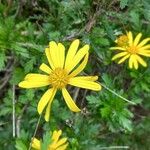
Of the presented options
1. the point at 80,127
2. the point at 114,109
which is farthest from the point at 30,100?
the point at 114,109

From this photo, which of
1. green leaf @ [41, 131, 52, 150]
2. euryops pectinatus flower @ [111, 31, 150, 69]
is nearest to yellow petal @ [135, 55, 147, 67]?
euryops pectinatus flower @ [111, 31, 150, 69]

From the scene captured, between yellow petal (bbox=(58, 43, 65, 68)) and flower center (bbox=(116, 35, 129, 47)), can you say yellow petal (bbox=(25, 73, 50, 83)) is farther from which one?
flower center (bbox=(116, 35, 129, 47))

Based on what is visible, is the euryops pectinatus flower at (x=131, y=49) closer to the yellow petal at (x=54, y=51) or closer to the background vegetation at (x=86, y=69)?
the background vegetation at (x=86, y=69)

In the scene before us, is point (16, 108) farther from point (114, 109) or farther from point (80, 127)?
point (114, 109)

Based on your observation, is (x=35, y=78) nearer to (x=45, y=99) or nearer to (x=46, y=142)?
(x=45, y=99)

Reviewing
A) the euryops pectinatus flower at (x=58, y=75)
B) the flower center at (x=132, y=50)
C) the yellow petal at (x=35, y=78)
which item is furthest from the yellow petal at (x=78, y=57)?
the flower center at (x=132, y=50)

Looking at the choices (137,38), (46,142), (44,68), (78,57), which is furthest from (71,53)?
(137,38)
